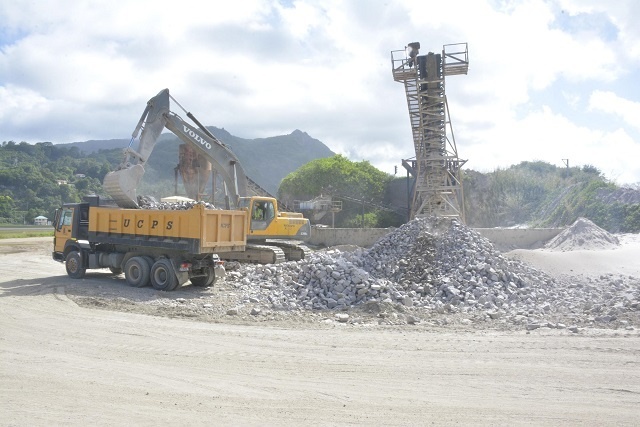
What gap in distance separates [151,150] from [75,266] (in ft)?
13.1

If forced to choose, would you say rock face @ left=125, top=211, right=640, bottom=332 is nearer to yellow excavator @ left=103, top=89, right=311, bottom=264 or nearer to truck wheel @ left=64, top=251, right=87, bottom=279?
yellow excavator @ left=103, top=89, right=311, bottom=264

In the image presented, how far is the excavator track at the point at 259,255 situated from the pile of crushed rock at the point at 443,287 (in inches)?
76.8

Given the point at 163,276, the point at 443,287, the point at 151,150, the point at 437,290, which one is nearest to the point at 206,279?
the point at 163,276

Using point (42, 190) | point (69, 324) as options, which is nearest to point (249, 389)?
point (69, 324)

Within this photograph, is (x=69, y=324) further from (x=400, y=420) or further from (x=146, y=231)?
(x=400, y=420)

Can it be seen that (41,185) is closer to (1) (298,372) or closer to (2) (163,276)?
(2) (163,276)

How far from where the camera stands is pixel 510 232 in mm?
21000

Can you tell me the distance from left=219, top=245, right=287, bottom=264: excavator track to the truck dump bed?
10.4ft

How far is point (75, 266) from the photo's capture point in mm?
15547

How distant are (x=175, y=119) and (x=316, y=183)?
886 inches

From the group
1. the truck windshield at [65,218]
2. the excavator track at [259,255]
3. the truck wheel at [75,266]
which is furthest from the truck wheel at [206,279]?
the truck windshield at [65,218]

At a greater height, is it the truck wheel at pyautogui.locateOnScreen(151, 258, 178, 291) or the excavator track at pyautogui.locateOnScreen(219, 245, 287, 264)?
the excavator track at pyautogui.locateOnScreen(219, 245, 287, 264)

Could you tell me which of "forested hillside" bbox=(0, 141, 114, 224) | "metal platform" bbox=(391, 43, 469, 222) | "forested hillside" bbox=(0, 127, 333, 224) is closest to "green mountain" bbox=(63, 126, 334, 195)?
"forested hillside" bbox=(0, 127, 333, 224)

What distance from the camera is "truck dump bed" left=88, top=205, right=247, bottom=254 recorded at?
1304cm
